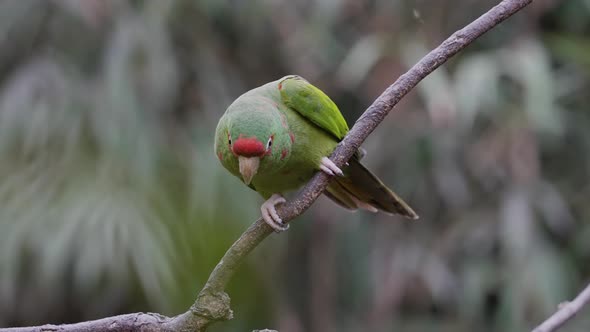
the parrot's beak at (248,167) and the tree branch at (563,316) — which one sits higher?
the parrot's beak at (248,167)

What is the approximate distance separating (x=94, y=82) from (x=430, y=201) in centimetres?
230

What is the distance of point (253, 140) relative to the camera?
1964 mm

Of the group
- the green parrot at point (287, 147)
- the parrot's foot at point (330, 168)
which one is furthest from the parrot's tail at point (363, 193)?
the parrot's foot at point (330, 168)

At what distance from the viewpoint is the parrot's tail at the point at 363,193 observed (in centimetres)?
235

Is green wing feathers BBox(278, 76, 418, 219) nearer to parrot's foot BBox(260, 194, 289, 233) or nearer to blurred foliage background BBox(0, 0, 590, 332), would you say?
parrot's foot BBox(260, 194, 289, 233)

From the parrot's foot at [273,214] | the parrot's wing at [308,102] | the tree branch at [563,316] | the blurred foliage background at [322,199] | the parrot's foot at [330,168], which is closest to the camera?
the tree branch at [563,316]

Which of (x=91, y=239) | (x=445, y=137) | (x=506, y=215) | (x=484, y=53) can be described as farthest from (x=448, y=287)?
(x=91, y=239)

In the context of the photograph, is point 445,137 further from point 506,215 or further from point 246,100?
point 246,100

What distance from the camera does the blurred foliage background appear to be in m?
4.17

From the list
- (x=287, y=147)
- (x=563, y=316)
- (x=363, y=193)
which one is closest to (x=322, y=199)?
(x=363, y=193)

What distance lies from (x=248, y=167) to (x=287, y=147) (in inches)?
7.8

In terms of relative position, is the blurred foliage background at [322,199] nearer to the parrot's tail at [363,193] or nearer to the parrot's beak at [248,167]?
the parrot's tail at [363,193]

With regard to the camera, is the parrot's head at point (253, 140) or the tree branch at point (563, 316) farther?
the parrot's head at point (253, 140)

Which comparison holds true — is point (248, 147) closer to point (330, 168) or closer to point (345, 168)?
point (330, 168)
